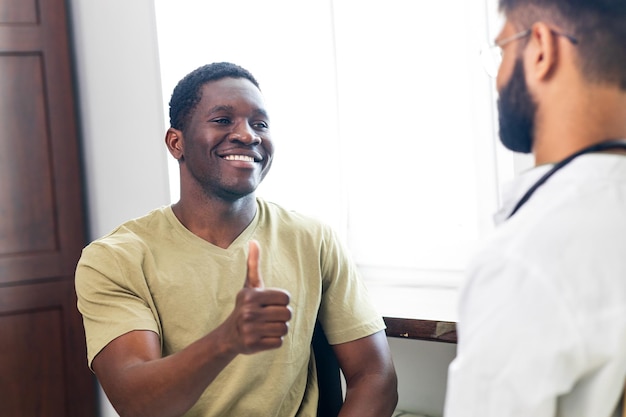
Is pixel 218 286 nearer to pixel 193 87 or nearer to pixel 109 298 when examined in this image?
pixel 109 298

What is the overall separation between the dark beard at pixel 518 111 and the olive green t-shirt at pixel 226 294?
739mm

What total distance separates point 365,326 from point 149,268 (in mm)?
451

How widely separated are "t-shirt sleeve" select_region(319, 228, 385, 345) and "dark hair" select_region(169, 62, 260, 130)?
39 cm

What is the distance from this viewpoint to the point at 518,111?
0.95m

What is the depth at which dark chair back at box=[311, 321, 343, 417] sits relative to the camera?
5.42 feet

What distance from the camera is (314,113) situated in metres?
2.44

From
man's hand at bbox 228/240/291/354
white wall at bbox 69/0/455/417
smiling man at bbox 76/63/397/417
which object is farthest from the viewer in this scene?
white wall at bbox 69/0/455/417

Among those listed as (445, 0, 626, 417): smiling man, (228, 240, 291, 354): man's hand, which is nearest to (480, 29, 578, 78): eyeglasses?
(445, 0, 626, 417): smiling man

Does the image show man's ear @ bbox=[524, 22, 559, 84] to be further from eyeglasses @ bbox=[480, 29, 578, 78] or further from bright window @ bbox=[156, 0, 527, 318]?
bright window @ bbox=[156, 0, 527, 318]

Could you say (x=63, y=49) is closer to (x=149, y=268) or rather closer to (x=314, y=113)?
(x=314, y=113)

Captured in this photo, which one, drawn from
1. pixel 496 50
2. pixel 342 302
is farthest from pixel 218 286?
pixel 496 50

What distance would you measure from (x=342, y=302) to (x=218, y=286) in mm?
263

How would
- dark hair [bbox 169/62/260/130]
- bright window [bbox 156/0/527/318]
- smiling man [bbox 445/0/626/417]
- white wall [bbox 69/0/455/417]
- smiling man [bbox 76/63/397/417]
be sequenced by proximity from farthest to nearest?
white wall [bbox 69/0/455/417]
bright window [bbox 156/0/527/318]
dark hair [bbox 169/62/260/130]
smiling man [bbox 76/63/397/417]
smiling man [bbox 445/0/626/417]

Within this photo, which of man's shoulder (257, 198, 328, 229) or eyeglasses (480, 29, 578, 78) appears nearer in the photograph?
eyeglasses (480, 29, 578, 78)
